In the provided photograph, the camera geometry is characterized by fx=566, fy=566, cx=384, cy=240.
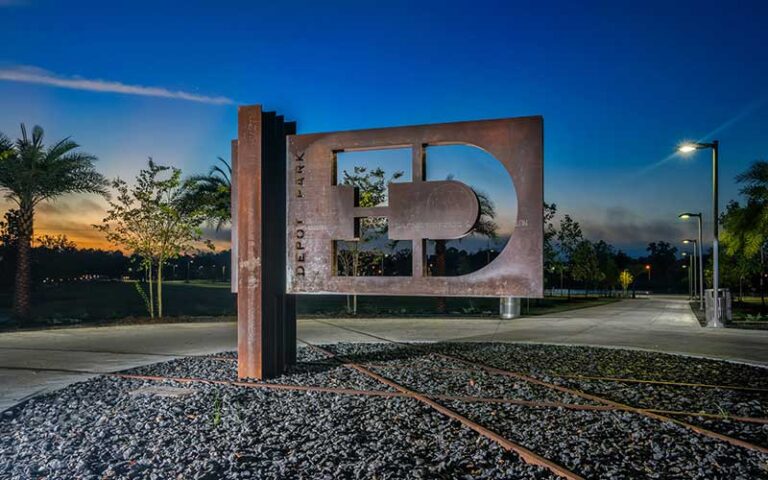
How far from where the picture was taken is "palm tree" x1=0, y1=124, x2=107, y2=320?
1892cm

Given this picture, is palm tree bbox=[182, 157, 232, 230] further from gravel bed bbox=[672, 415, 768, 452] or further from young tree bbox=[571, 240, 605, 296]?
young tree bbox=[571, 240, 605, 296]

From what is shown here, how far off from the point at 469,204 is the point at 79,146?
17.4m

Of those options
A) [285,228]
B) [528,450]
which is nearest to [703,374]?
[528,450]

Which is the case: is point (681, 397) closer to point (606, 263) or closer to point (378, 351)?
point (378, 351)

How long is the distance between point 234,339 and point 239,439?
27.9 ft

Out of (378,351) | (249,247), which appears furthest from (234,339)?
(249,247)

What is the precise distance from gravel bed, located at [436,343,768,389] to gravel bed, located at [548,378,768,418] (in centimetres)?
67

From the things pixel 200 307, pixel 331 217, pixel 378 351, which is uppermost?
pixel 331 217

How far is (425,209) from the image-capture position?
7.77 m

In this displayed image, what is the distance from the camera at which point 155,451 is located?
5.04 meters

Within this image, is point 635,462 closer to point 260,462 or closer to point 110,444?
point 260,462

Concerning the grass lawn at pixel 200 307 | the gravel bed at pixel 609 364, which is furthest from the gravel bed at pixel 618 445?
the grass lawn at pixel 200 307

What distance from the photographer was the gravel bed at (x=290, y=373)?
7891mm

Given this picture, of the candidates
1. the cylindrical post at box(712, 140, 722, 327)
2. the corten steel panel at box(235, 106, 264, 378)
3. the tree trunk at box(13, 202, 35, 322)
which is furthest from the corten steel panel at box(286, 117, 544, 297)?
the tree trunk at box(13, 202, 35, 322)
